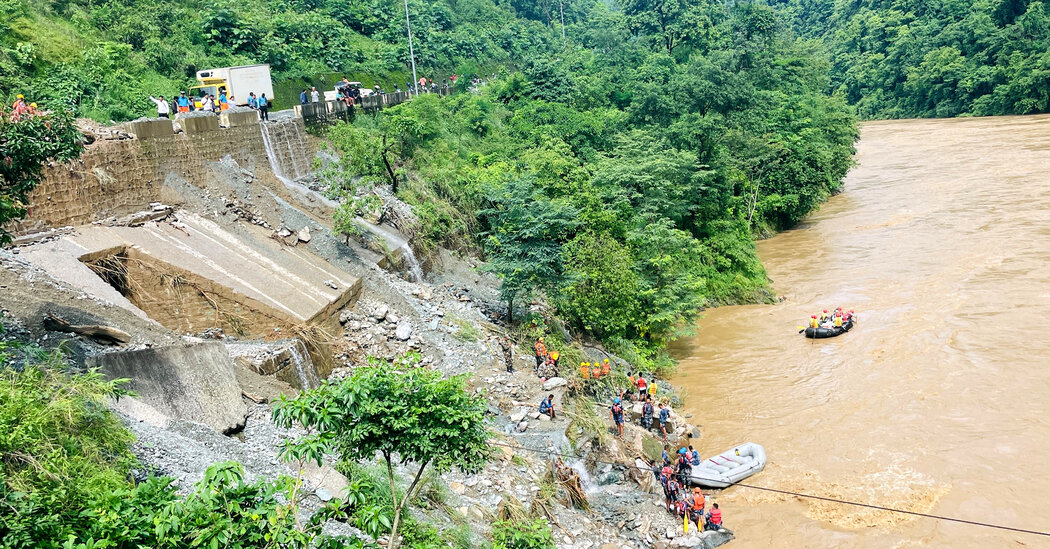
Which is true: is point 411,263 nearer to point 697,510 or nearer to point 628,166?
point 628,166

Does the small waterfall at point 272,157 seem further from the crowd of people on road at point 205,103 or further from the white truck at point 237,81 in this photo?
the white truck at point 237,81

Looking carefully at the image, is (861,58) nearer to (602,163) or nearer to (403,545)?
(602,163)

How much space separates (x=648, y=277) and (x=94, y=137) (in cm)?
1590

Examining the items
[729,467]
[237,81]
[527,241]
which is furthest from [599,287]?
[237,81]

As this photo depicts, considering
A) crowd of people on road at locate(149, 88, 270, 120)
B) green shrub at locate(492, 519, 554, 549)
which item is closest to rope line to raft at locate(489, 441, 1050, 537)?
green shrub at locate(492, 519, 554, 549)

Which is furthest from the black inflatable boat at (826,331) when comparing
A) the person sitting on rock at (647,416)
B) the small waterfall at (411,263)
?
the small waterfall at (411,263)

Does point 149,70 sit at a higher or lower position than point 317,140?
higher

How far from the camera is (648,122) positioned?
34.9 m

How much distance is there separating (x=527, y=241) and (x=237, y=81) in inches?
434

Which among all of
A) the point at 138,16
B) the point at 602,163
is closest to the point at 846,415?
the point at 602,163

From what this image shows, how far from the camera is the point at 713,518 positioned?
1470 centimetres

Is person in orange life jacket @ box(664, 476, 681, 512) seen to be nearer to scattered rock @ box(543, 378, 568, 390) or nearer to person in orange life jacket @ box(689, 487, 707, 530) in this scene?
person in orange life jacket @ box(689, 487, 707, 530)

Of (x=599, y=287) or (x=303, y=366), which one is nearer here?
(x=303, y=366)

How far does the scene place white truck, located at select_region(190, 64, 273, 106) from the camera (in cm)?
2342
